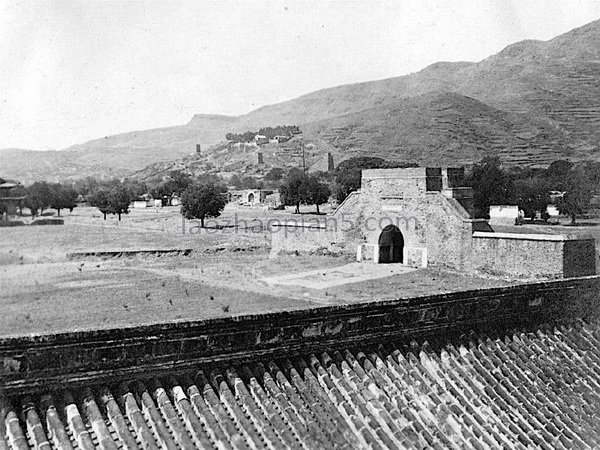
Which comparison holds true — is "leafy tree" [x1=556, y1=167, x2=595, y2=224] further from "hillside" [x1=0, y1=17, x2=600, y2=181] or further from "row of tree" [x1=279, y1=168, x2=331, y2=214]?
"hillside" [x1=0, y1=17, x2=600, y2=181]

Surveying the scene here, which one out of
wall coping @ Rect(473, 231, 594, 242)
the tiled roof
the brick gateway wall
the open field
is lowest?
the open field

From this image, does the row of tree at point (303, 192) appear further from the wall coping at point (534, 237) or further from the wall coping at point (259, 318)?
the wall coping at point (259, 318)

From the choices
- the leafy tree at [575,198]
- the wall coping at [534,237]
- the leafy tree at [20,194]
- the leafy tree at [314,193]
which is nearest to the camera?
the wall coping at [534,237]

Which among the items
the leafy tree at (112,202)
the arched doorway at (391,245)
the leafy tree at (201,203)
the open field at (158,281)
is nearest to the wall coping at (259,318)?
the open field at (158,281)

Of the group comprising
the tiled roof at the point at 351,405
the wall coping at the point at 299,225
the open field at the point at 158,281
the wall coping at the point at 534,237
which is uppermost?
the tiled roof at the point at 351,405

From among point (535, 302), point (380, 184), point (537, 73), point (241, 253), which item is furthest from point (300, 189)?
point (537, 73)

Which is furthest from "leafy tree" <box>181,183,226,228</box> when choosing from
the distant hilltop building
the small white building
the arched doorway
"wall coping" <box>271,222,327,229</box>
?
the arched doorway

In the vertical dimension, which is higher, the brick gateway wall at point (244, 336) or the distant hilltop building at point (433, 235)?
the brick gateway wall at point (244, 336)
